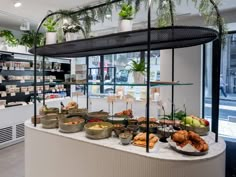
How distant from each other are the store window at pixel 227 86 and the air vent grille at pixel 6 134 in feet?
14.3

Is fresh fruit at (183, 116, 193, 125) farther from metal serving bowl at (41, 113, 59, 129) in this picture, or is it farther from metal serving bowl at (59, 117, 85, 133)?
metal serving bowl at (41, 113, 59, 129)

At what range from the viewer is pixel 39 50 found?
8.91 feet

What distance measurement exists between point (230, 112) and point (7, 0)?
507 cm

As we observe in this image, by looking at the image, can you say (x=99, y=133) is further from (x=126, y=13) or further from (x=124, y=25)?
(x=126, y=13)

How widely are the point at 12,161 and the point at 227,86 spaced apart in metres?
4.66

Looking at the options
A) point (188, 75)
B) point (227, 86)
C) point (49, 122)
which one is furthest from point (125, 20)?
point (227, 86)

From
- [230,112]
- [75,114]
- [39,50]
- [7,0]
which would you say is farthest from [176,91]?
[7,0]

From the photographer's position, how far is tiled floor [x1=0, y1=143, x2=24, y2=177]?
3316 millimetres

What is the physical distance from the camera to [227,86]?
479 cm

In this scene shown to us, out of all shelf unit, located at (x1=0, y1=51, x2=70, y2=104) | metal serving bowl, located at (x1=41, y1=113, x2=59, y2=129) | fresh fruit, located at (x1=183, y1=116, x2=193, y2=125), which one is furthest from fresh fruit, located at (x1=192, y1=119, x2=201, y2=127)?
shelf unit, located at (x1=0, y1=51, x2=70, y2=104)

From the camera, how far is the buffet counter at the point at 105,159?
61.8 inches

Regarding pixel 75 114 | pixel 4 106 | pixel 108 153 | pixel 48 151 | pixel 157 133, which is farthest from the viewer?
pixel 4 106

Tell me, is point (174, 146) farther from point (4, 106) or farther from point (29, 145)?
point (4, 106)

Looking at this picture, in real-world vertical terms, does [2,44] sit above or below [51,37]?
above
